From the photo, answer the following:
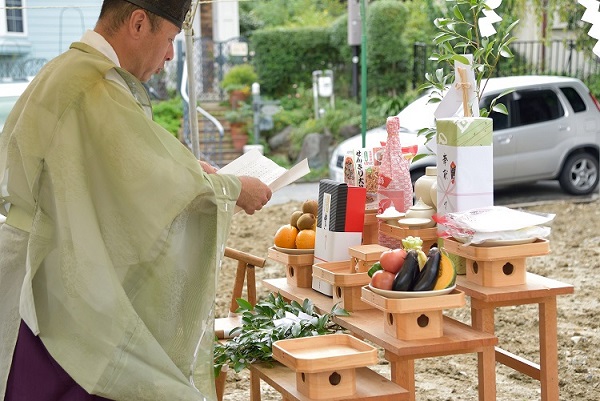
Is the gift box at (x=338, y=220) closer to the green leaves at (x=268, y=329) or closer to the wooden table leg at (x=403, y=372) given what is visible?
the green leaves at (x=268, y=329)

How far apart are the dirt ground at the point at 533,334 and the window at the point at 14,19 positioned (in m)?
10.0

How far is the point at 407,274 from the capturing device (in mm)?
2852

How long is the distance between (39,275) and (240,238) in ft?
22.0

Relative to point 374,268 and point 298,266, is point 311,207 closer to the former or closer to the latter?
point 298,266

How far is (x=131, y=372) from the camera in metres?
2.61

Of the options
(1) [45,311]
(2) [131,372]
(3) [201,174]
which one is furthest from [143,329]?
(3) [201,174]

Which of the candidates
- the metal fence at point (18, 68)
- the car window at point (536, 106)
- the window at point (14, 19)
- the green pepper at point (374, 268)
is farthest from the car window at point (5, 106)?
the window at point (14, 19)

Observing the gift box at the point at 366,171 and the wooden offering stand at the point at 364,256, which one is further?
the gift box at the point at 366,171

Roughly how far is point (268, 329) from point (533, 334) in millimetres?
3122

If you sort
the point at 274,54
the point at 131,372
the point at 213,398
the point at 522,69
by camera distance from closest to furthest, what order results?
the point at 131,372, the point at 213,398, the point at 522,69, the point at 274,54

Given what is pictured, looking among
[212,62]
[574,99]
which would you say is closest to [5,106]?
[574,99]

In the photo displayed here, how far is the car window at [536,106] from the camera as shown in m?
11.0

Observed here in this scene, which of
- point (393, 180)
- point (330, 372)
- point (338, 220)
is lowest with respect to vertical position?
point (330, 372)

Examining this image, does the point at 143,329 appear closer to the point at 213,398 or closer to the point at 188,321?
the point at 188,321
